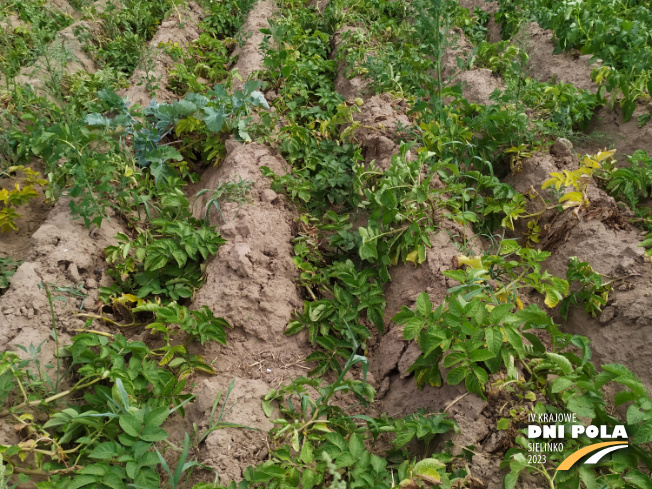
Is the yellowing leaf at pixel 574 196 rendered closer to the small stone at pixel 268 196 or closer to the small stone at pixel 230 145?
the small stone at pixel 268 196

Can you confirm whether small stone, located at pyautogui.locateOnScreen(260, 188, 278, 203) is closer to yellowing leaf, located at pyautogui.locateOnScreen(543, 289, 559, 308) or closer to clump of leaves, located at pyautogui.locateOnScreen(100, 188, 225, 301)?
clump of leaves, located at pyautogui.locateOnScreen(100, 188, 225, 301)

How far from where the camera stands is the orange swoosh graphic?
1891 millimetres

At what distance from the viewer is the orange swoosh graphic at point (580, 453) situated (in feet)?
6.20

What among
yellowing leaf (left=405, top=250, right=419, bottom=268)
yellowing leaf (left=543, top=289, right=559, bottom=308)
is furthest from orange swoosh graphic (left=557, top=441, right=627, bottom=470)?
yellowing leaf (left=405, top=250, right=419, bottom=268)

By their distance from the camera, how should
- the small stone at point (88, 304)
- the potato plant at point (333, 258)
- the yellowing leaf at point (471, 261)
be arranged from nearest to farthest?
the potato plant at point (333, 258) < the yellowing leaf at point (471, 261) < the small stone at point (88, 304)

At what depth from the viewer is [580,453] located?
1.90m

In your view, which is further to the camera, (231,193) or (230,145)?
(230,145)

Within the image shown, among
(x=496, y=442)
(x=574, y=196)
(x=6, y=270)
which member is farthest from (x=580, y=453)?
(x=6, y=270)

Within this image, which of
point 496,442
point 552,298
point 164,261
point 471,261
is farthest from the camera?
point 164,261

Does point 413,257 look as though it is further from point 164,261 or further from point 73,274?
point 73,274

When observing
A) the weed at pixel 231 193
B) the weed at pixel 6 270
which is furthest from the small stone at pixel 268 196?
the weed at pixel 6 270

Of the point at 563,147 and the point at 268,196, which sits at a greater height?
the point at 563,147

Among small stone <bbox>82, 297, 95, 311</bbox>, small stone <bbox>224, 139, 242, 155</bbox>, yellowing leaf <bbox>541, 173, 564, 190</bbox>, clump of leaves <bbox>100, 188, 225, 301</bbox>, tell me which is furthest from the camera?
small stone <bbox>224, 139, 242, 155</bbox>

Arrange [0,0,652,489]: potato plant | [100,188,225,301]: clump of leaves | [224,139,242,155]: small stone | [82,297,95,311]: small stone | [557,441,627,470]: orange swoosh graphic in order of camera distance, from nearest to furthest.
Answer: [557,441,627,470]: orange swoosh graphic, [0,0,652,489]: potato plant, [82,297,95,311]: small stone, [100,188,225,301]: clump of leaves, [224,139,242,155]: small stone
